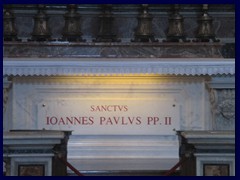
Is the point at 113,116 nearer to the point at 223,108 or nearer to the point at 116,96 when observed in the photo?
the point at 116,96

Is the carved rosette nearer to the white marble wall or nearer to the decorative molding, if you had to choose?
the white marble wall

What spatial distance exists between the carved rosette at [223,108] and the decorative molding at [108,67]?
0.50 meters

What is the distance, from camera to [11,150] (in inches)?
257

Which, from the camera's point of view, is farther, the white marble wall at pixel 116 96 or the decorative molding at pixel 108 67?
the white marble wall at pixel 116 96

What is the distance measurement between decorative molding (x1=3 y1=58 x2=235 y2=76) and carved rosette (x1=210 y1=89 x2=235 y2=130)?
500 millimetres

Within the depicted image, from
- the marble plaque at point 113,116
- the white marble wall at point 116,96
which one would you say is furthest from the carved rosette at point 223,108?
the marble plaque at point 113,116

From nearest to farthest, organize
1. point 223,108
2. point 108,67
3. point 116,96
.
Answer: point 108,67 → point 223,108 → point 116,96

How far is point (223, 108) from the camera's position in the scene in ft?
29.2

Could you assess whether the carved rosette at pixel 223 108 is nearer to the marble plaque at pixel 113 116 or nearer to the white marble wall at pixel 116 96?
the white marble wall at pixel 116 96

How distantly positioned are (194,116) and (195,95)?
0.80ft

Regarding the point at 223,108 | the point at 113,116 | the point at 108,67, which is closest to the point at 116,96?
the point at 113,116

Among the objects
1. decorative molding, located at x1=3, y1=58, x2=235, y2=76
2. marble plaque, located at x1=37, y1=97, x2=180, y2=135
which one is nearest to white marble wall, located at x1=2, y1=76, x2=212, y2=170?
marble plaque, located at x1=37, y1=97, x2=180, y2=135

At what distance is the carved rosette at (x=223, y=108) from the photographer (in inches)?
350

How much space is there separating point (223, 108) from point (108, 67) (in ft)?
4.71
